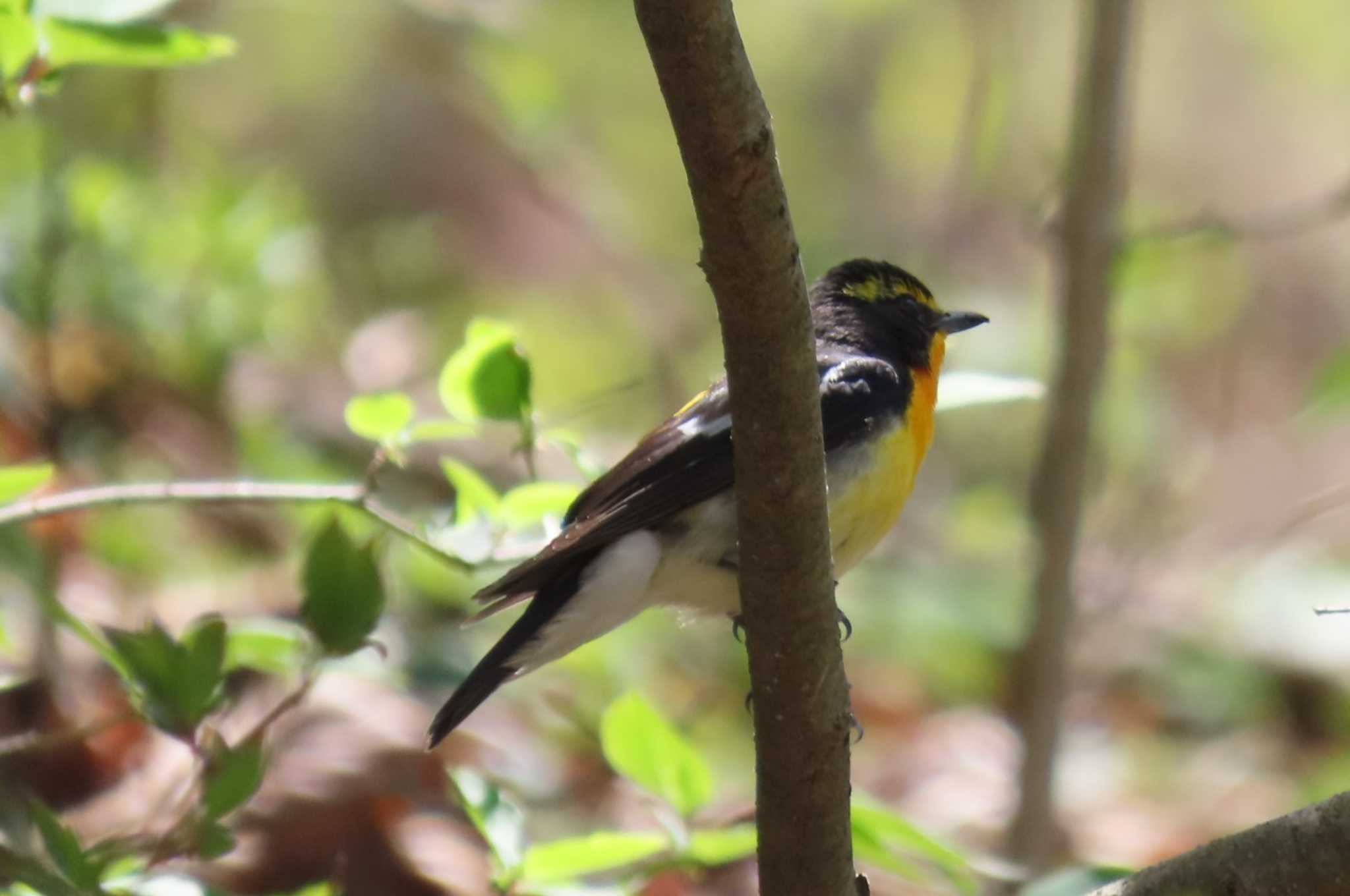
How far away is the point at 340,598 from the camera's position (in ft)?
7.61

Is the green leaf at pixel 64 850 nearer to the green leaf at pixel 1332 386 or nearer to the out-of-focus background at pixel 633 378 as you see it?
the out-of-focus background at pixel 633 378

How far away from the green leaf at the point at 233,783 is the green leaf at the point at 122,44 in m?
1.15

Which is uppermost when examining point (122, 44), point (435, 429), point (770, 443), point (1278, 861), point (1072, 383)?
point (1072, 383)

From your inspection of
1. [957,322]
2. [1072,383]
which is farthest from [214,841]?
[1072,383]

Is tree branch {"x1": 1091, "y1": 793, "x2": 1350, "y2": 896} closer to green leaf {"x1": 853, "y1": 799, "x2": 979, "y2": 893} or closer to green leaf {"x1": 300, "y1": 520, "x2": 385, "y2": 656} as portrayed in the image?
green leaf {"x1": 853, "y1": 799, "x2": 979, "y2": 893}

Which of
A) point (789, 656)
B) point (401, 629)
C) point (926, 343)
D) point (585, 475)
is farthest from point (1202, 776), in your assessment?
point (789, 656)

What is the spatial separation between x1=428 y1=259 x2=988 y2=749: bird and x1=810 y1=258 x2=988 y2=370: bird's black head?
16 cm

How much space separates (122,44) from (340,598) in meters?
0.98

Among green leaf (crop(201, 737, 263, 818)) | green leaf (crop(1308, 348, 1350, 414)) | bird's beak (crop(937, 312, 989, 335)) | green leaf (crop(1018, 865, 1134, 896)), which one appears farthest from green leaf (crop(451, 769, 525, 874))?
bird's beak (crop(937, 312, 989, 335))

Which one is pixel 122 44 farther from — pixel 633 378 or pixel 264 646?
pixel 633 378

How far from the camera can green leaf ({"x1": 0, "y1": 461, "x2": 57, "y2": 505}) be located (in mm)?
2393

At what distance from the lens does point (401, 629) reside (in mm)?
4316

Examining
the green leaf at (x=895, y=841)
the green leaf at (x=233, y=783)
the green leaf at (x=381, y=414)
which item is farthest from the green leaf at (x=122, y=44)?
the green leaf at (x=895, y=841)

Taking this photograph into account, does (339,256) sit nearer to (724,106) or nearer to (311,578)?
(311,578)
